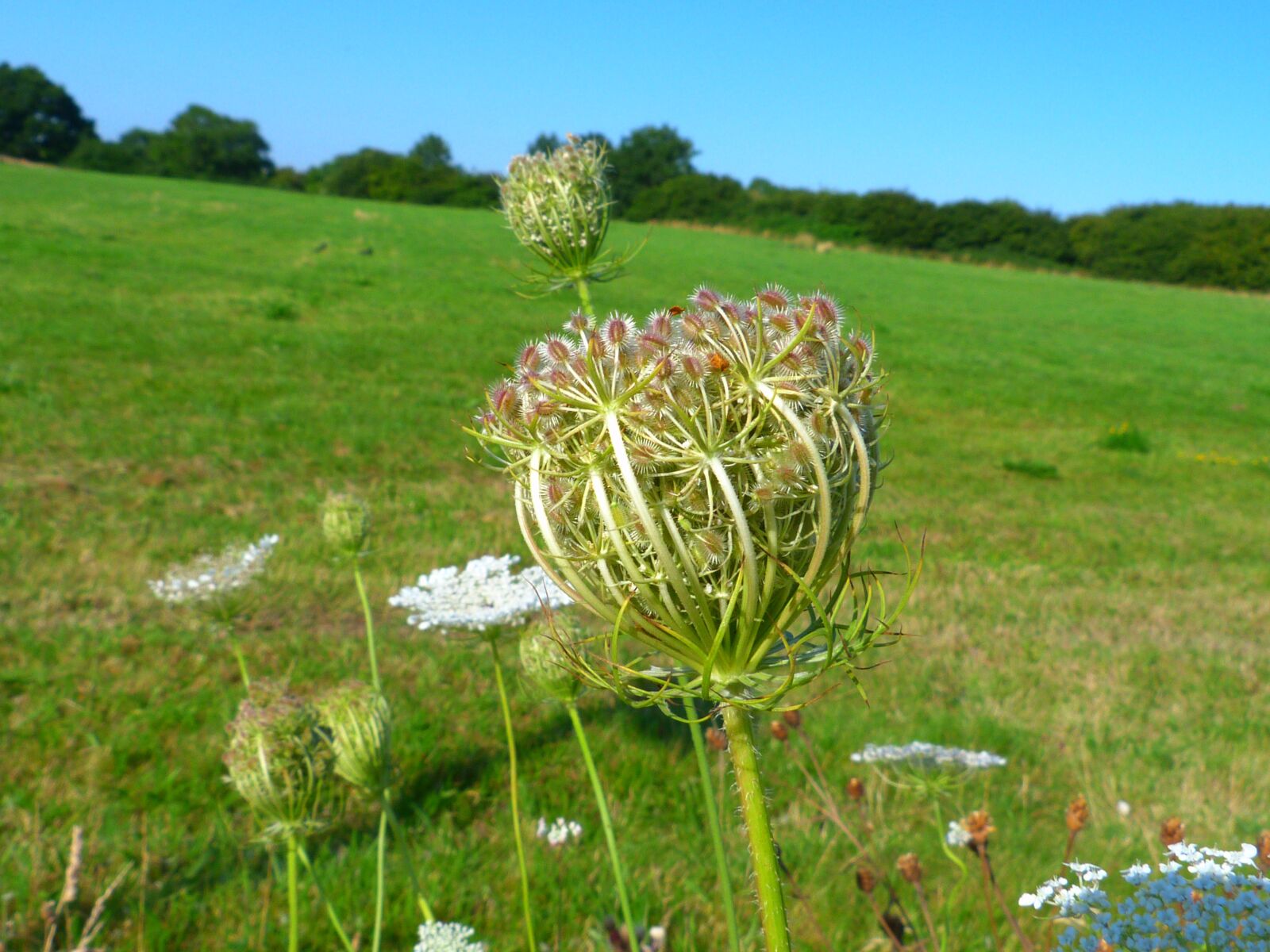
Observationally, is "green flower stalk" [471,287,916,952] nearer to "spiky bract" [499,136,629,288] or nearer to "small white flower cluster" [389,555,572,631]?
"small white flower cluster" [389,555,572,631]

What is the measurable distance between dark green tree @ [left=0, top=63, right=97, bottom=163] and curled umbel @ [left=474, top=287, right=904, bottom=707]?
9640cm

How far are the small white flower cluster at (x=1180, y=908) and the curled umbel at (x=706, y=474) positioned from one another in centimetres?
50

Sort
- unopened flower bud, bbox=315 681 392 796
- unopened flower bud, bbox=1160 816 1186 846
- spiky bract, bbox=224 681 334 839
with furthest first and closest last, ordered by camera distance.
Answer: unopened flower bud, bbox=315 681 392 796 < spiky bract, bbox=224 681 334 839 < unopened flower bud, bbox=1160 816 1186 846

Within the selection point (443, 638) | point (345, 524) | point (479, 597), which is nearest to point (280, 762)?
point (479, 597)

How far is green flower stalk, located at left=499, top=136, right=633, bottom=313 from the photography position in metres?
2.96

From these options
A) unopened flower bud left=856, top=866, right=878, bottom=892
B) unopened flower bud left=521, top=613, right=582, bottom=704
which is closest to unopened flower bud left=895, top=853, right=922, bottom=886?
unopened flower bud left=856, top=866, right=878, bottom=892

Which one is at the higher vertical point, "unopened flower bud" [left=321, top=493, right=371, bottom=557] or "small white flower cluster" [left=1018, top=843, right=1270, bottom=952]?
"small white flower cluster" [left=1018, top=843, right=1270, bottom=952]

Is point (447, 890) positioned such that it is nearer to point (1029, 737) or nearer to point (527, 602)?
point (527, 602)

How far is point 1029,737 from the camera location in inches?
195

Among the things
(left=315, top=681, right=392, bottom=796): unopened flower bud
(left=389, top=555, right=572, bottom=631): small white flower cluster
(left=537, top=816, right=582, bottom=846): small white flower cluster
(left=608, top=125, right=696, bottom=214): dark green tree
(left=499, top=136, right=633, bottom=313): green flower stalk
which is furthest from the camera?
(left=608, top=125, right=696, bottom=214): dark green tree

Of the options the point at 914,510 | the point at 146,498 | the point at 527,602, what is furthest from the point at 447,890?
the point at 914,510

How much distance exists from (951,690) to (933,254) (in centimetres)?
6069

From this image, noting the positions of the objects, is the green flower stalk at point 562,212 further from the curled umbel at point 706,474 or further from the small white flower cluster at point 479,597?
the curled umbel at point 706,474

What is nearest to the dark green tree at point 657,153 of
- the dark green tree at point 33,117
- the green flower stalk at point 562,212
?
the dark green tree at point 33,117
